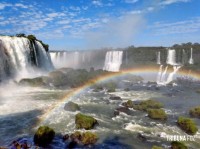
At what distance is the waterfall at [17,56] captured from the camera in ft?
129

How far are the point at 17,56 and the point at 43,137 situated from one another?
30.3m

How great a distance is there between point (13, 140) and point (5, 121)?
513 centimetres

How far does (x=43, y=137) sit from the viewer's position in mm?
16188

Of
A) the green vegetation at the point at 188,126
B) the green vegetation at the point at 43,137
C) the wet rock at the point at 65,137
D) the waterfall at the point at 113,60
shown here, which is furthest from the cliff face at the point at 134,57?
the green vegetation at the point at 43,137

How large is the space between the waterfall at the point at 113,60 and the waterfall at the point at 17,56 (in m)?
18.8

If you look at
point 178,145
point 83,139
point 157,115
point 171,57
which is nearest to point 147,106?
point 157,115

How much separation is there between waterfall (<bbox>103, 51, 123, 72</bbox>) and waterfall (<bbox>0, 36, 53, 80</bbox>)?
18.8 meters

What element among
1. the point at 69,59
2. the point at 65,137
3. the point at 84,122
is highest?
the point at 69,59

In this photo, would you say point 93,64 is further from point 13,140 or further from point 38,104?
point 13,140

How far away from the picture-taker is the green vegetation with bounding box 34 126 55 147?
16.0 meters

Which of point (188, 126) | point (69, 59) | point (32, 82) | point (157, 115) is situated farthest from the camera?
point (69, 59)

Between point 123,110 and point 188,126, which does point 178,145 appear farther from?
point 123,110

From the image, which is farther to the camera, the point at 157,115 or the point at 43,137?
the point at 157,115

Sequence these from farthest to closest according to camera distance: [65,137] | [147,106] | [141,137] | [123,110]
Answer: [147,106]
[123,110]
[141,137]
[65,137]
